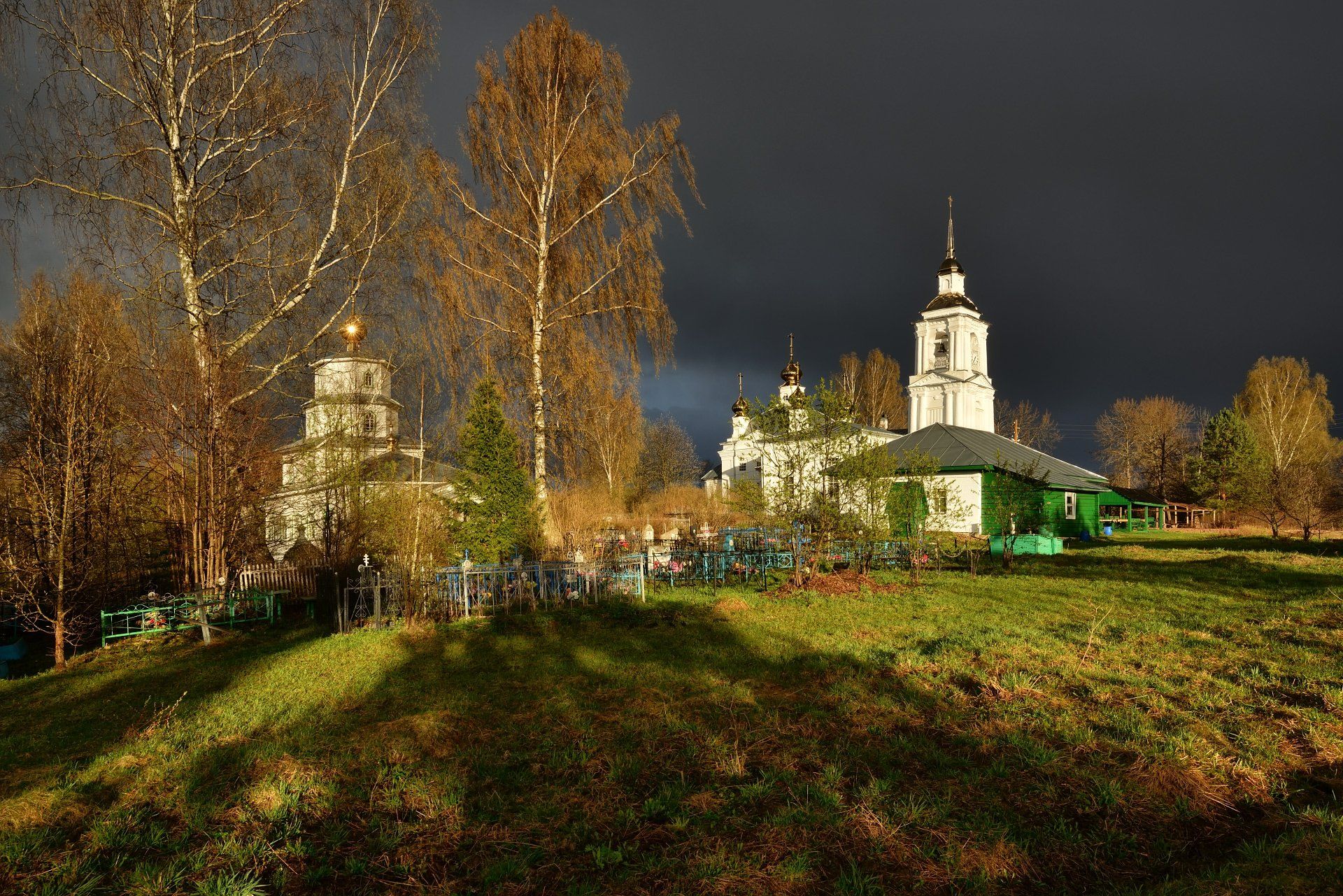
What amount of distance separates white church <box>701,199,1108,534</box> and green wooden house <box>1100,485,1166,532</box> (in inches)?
108

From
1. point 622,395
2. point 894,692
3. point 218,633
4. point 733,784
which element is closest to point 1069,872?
point 733,784

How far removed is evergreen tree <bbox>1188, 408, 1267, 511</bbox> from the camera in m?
38.6

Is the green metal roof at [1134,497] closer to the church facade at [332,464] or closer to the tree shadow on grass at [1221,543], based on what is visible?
the tree shadow on grass at [1221,543]

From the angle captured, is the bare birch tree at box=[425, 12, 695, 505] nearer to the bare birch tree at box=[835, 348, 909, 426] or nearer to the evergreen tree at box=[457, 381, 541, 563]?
the evergreen tree at box=[457, 381, 541, 563]

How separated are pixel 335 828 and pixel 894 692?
4536 millimetres

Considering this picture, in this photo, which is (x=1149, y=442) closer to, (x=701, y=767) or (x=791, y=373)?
(x=791, y=373)

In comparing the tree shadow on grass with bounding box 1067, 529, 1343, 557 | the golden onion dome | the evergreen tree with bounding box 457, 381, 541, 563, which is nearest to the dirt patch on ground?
the evergreen tree with bounding box 457, 381, 541, 563

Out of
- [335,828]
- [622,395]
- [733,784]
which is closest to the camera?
[335,828]

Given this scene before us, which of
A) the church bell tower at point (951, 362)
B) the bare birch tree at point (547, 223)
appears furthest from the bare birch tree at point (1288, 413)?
the bare birch tree at point (547, 223)

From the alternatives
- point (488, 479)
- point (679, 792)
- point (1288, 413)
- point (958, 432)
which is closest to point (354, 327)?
point (488, 479)

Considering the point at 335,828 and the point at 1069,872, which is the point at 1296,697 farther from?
the point at 335,828

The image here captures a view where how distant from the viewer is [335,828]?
13.2ft

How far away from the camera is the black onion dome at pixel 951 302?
40750 millimetres

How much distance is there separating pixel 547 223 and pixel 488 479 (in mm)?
6101
